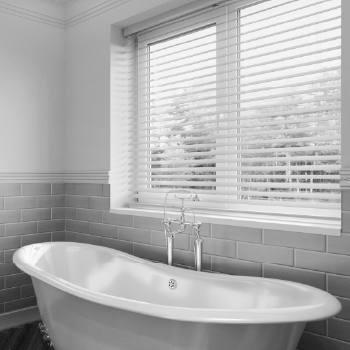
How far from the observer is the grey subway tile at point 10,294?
3.38 m

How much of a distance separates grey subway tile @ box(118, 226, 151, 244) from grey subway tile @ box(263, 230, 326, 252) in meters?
1.00

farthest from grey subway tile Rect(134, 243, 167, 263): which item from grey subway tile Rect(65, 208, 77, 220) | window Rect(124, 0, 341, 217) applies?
grey subway tile Rect(65, 208, 77, 220)

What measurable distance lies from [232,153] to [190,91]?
666mm

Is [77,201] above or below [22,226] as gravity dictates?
above

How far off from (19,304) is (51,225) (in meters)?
0.70

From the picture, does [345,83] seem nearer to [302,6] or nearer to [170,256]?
[302,6]

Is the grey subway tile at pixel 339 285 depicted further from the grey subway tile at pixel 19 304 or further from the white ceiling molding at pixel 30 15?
the white ceiling molding at pixel 30 15

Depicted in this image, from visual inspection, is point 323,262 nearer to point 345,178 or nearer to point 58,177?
point 345,178

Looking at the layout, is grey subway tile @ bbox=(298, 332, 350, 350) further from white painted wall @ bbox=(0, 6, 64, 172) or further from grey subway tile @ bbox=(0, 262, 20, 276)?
white painted wall @ bbox=(0, 6, 64, 172)

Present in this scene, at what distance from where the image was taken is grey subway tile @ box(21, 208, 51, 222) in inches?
138

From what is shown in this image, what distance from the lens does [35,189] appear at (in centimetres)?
356

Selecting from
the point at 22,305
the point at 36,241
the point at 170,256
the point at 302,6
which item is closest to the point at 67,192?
the point at 36,241

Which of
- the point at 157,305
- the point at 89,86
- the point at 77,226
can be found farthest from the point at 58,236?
the point at 157,305

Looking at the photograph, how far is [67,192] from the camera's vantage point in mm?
3742
